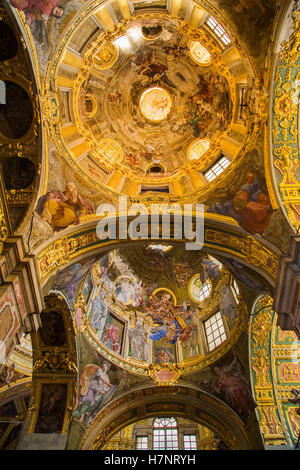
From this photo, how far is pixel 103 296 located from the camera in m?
16.6

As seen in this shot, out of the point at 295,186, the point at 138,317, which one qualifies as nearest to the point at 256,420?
the point at 138,317

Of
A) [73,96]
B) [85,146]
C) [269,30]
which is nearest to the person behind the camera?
[269,30]

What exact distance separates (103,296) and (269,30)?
12.4 m

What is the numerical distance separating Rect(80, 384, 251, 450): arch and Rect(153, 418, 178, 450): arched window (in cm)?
415

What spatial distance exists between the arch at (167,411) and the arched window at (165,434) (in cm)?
415

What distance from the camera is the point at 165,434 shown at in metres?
19.9

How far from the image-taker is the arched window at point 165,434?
1931 centimetres

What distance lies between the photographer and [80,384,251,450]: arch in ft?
47.4

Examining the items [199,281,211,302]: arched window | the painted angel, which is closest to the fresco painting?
[199,281,211,302]: arched window

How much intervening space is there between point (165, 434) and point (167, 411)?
4.48 metres

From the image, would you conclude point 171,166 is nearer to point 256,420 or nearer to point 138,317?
point 138,317

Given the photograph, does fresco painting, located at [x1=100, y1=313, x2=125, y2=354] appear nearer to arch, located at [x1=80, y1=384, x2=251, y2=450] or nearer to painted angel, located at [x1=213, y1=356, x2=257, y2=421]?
arch, located at [x1=80, y1=384, x2=251, y2=450]
